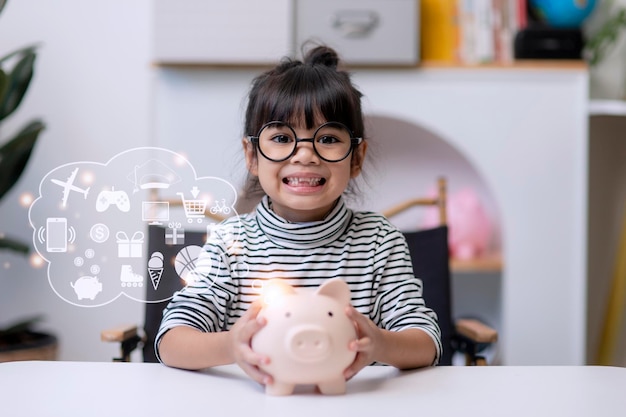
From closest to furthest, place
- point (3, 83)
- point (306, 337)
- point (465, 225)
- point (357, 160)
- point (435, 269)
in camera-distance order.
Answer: point (306, 337), point (357, 160), point (435, 269), point (3, 83), point (465, 225)

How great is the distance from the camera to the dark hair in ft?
2.59

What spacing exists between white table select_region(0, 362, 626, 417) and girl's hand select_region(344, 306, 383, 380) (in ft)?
0.08

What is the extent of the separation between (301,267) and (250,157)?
0.13 metres

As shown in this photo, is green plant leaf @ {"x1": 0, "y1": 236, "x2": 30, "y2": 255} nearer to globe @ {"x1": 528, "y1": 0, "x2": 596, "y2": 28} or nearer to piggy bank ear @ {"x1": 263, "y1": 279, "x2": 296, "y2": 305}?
piggy bank ear @ {"x1": 263, "y1": 279, "x2": 296, "y2": 305}

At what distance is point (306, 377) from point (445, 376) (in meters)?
0.17

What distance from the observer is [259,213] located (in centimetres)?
85

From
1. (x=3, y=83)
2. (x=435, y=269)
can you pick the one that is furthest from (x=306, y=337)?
(x=3, y=83)

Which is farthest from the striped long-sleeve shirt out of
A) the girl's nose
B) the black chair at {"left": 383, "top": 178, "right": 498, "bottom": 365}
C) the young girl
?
the black chair at {"left": 383, "top": 178, "right": 498, "bottom": 365}

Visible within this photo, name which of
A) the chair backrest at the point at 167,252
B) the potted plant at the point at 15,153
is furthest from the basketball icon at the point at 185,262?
the potted plant at the point at 15,153

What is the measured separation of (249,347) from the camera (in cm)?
65

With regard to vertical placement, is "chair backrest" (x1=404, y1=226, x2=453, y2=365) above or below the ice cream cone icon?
below

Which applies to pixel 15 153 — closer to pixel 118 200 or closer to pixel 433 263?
pixel 433 263

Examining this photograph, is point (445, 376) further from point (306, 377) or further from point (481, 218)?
point (481, 218)

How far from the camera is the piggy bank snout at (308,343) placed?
0.61 meters
